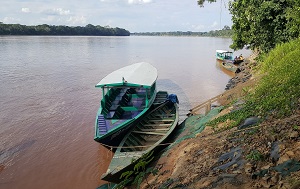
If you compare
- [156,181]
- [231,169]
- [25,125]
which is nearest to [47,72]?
[25,125]

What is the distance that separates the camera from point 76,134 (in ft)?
45.8

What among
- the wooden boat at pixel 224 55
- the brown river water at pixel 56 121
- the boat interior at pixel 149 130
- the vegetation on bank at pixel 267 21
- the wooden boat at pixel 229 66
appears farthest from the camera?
the wooden boat at pixel 224 55

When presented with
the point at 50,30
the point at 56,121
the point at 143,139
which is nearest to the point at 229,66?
the point at 56,121

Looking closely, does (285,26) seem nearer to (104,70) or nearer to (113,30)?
(104,70)

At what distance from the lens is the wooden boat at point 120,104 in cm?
1016

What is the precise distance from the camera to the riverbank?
14.8ft

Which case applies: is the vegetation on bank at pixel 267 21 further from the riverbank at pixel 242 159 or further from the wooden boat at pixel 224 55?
the wooden boat at pixel 224 55

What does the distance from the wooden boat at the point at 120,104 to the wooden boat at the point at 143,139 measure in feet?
1.42

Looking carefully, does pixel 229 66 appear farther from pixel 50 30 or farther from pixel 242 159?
pixel 50 30

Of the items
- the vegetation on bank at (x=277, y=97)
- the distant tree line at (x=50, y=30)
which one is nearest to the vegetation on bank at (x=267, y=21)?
the vegetation on bank at (x=277, y=97)

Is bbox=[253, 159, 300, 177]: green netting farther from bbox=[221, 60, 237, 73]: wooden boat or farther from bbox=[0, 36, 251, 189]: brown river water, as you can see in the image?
bbox=[221, 60, 237, 73]: wooden boat

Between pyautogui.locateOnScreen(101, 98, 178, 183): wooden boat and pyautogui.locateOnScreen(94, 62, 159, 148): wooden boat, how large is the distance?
43 centimetres

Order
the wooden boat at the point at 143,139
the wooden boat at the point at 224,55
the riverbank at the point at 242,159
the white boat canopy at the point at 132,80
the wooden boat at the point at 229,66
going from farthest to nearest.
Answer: the wooden boat at the point at 224,55 < the wooden boat at the point at 229,66 < the white boat canopy at the point at 132,80 < the wooden boat at the point at 143,139 < the riverbank at the point at 242,159

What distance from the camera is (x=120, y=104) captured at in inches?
518
